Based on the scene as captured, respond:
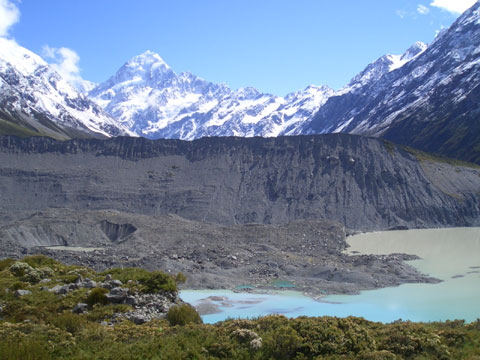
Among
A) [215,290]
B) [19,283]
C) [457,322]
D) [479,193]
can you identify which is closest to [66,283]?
[19,283]

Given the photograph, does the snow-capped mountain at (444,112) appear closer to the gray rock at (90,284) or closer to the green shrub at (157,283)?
the green shrub at (157,283)

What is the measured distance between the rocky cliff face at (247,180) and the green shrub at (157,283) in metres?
47.0

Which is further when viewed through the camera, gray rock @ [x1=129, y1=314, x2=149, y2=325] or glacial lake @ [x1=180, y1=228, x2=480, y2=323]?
glacial lake @ [x1=180, y1=228, x2=480, y2=323]

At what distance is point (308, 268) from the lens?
1510 inches

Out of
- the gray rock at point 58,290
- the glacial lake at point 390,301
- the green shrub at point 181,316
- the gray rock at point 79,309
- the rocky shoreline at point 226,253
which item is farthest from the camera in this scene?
the rocky shoreline at point 226,253

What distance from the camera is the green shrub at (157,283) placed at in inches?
814

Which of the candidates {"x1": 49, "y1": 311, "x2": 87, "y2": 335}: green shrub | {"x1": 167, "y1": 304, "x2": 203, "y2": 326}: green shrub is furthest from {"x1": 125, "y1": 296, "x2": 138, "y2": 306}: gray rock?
{"x1": 49, "y1": 311, "x2": 87, "y2": 335}: green shrub

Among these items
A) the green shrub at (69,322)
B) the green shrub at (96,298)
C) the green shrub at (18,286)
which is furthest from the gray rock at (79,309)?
the green shrub at (18,286)

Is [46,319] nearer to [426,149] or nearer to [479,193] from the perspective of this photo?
[479,193]

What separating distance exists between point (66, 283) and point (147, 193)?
54.8 m

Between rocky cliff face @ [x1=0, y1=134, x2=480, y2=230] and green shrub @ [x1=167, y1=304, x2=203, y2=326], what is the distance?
165ft

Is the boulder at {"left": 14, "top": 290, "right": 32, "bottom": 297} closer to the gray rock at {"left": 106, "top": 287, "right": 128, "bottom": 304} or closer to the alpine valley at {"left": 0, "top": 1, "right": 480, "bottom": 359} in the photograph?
the alpine valley at {"left": 0, "top": 1, "right": 480, "bottom": 359}

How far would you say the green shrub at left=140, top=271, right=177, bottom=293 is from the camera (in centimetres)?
2067

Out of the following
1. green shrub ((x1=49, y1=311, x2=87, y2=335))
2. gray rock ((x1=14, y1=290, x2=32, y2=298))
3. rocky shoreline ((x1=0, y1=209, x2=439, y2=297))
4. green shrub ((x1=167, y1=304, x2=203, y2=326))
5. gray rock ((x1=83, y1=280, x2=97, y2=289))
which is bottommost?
green shrub ((x1=49, y1=311, x2=87, y2=335))
